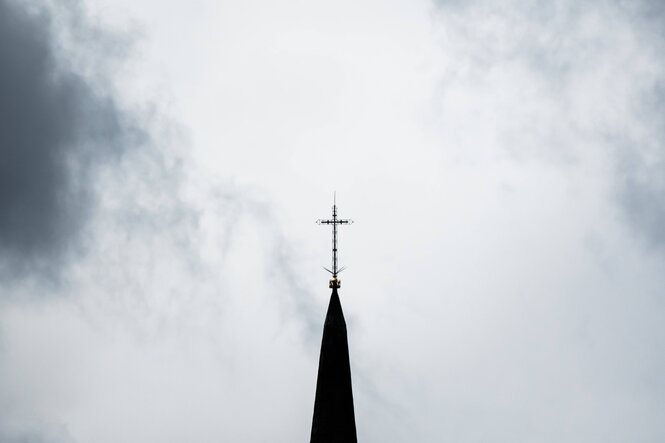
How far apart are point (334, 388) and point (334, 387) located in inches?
2.2

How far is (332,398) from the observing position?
2479 inches

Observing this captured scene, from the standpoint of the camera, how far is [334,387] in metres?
63.2

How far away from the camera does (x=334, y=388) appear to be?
207ft

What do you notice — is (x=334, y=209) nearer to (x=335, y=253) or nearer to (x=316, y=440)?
(x=335, y=253)

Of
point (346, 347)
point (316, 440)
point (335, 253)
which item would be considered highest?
point (335, 253)

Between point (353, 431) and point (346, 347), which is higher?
point (346, 347)

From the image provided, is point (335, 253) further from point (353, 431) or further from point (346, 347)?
point (353, 431)

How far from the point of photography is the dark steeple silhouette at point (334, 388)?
2454 inches

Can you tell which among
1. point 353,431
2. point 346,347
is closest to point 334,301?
point 346,347

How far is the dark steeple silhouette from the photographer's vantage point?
205 feet

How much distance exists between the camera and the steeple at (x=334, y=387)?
62344mm

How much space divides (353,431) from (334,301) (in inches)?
274

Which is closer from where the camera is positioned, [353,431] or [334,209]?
[353,431]

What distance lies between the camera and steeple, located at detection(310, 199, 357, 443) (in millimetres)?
62344
